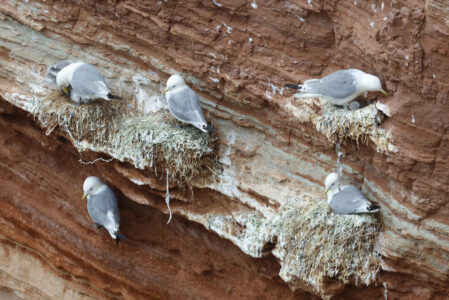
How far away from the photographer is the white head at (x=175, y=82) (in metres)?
5.28

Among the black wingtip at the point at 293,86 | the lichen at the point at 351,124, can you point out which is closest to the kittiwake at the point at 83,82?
the black wingtip at the point at 293,86

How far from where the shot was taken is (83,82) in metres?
5.38

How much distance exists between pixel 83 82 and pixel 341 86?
2185mm

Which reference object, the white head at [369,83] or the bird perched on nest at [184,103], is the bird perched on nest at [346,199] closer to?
the white head at [369,83]

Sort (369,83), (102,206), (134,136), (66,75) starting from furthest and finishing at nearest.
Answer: (102,206) < (66,75) < (134,136) < (369,83)

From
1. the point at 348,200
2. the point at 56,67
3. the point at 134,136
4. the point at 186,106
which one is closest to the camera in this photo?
the point at 348,200

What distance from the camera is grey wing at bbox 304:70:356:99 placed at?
4445 mm

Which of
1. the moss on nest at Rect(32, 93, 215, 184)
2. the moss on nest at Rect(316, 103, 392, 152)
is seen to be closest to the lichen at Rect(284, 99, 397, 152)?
the moss on nest at Rect(316, 103, 392, 152)

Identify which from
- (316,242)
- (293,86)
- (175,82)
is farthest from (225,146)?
(316,242)

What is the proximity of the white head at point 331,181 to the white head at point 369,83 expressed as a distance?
28.5 inches

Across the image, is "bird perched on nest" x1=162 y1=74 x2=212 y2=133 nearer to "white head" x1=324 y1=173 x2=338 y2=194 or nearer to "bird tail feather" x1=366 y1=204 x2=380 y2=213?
"white head" x1=324 y1=173 x2=338 y2=194

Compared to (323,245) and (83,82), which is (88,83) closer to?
(83,82)

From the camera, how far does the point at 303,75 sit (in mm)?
4930

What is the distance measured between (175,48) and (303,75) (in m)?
1.19
